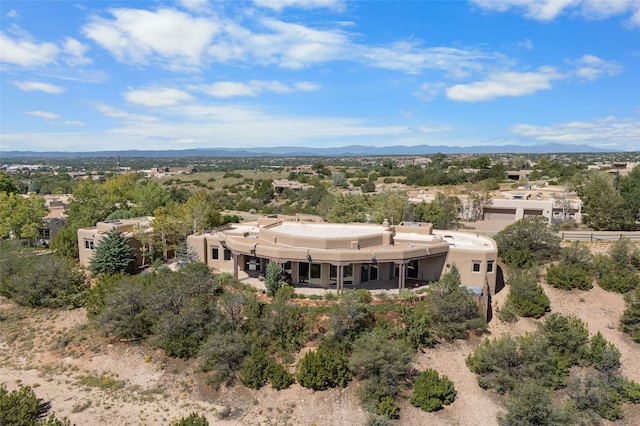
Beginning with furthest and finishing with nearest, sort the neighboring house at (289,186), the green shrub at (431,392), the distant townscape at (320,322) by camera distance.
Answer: the neighboring house at (289,186) → the distant townscape at (320,322) → the green shrub at (431,392)

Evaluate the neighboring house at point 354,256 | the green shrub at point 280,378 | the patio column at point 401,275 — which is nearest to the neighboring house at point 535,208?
the neighboring house at point 354,256

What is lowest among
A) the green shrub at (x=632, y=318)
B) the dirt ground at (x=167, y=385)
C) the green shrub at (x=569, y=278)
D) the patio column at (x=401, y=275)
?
the dirt ground at (x=167, y=385)

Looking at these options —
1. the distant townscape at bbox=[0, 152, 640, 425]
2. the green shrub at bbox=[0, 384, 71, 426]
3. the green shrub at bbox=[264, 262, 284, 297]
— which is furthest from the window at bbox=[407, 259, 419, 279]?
the green shrub at bbox=[0, 384, 71, 426]

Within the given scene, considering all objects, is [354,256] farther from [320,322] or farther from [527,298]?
[527,298]

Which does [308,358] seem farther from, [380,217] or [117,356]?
[380,217]

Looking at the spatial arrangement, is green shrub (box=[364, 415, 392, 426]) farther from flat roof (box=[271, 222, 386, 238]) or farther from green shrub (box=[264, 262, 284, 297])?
flat roof (box=[271, 222, 386, 238])

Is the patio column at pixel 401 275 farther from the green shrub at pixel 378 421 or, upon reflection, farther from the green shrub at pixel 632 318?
the green shrub at pixel 632 318

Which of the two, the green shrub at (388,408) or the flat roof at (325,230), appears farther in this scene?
the flat roof at (325,230)
